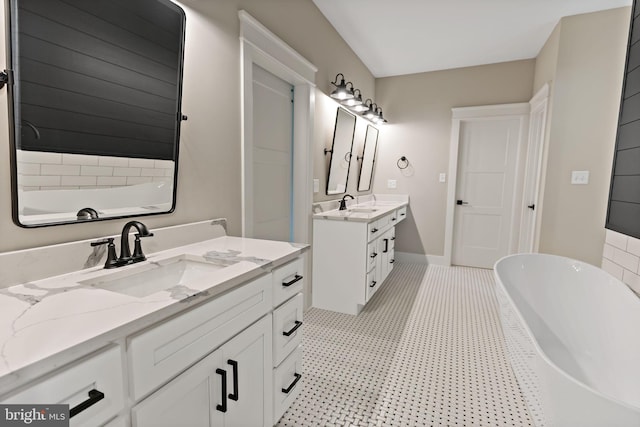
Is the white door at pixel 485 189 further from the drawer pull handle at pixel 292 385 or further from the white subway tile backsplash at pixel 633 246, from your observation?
the drawer pull handle at pixel 292 385

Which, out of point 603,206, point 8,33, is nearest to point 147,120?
point 8,33

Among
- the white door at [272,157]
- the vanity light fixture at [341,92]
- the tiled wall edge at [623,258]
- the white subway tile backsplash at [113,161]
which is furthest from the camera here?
the vanity light fixture at [341,92]

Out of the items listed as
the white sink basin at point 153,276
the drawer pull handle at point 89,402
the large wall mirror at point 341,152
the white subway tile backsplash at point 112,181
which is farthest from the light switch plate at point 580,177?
the drawer pull handle at point 89,402

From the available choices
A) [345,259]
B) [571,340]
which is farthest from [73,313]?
[571,340]

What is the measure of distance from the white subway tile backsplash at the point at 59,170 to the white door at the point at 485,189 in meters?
4.24

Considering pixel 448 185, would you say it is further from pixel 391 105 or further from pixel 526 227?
pixel 391 105

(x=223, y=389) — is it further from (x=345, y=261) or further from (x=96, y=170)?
(x=345, y=261)

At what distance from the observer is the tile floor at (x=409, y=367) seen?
163 cm

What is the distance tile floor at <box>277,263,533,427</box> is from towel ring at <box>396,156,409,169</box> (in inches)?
77.4

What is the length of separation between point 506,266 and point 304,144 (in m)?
1.80

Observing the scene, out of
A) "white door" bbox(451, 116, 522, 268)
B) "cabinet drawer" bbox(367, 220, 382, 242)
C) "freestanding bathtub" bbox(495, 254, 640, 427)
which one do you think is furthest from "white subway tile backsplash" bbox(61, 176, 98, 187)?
"white door" bbox(451, 116, 522, 268)

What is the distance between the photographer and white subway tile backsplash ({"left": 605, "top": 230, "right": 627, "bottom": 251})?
1.97m

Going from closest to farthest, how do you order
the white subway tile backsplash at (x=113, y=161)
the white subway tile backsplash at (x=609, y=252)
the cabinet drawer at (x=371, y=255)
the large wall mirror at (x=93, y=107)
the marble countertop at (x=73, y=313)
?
the marble countertop at (x=73, y=313), the large wall mirror at (x=93, y=107), the white subway tile backsplash at (x=113, y=161), the white subway tile backsplash at (x=609, y=252), the cabinet drawer at (x=371, y=255)

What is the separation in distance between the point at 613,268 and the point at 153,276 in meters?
2.78
